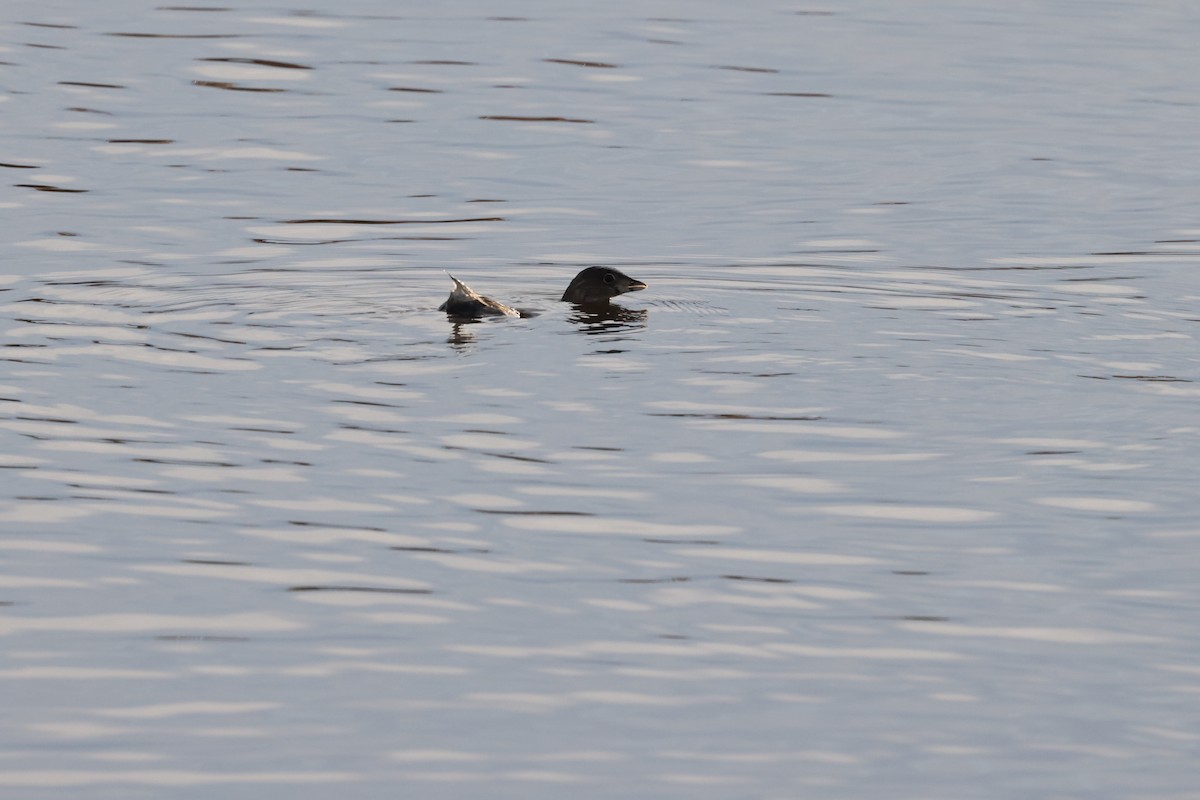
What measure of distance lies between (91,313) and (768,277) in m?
4.83

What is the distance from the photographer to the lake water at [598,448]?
7.82 metres

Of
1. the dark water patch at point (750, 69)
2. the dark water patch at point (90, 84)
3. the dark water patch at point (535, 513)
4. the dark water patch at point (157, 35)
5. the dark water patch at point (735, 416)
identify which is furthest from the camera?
the dark water patch at point (157, 35)

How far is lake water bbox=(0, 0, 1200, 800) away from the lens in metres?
7.82

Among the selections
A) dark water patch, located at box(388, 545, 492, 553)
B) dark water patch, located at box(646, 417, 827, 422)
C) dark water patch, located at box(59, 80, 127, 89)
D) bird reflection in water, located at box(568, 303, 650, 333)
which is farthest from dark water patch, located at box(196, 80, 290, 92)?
dark water patch, located at box(388, 545, 492, 553)

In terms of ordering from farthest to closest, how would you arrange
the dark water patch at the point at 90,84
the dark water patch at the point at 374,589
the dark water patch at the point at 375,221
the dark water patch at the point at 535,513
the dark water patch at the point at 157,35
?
the dark water patch at the point at 157,35, the dark water patch at the point at 90,84, the dark water patch at the point at 375,221, the dark water patch at the point at 535,513, the dark water patch at the point at 374,589

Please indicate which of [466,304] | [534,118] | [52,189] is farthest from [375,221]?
[534,118]

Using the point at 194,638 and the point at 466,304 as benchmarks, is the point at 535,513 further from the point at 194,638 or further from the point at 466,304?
the point at 466,304

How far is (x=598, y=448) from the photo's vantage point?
1140cm

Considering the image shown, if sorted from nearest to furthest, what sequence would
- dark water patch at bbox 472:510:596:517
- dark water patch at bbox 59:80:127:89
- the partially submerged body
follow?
dark water patch at bbox 472:510:596:517, the partially submerged body, dark water patch at bbox 59:80:127:89

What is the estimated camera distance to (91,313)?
14812mm

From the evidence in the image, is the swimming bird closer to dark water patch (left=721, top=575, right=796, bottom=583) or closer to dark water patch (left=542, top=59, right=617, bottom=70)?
dark water patch (left=721, top=575, right=796, bottom=583)

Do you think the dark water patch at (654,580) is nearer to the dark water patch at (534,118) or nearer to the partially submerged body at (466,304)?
the partially submerged body at (466,304)

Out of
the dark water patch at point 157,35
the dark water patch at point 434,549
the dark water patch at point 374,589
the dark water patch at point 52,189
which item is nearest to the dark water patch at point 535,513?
the dark water patch at point 434,549

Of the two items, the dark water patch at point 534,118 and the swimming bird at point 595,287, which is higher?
the dark water patch at point 534,118
